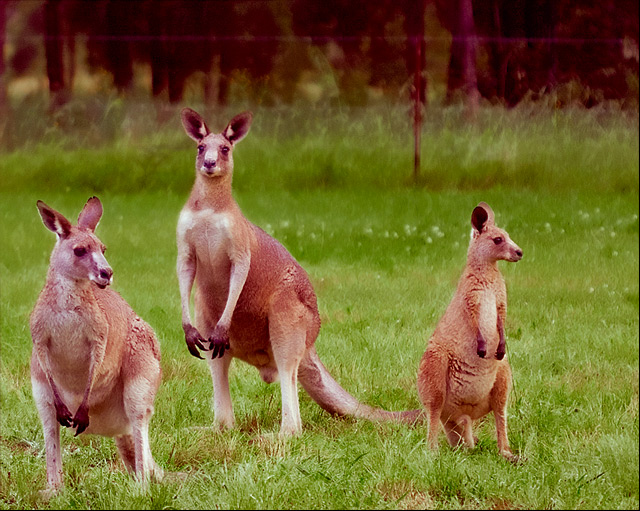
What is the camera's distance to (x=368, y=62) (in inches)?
625

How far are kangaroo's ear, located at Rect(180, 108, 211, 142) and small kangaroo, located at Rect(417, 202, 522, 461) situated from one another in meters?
1.34

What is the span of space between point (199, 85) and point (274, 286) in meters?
10.8

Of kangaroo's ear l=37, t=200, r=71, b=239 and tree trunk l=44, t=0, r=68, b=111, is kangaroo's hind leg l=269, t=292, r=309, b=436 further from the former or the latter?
tree trunk l=44, t=0, r=68, b=111

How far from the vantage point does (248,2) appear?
17.6m

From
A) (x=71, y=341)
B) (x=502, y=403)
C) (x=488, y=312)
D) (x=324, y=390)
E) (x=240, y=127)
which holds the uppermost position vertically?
(x=240, y=127)

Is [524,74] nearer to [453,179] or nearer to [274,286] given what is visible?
[453,179]

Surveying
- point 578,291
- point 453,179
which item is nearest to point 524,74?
point 453,179

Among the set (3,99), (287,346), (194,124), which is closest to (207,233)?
(194,124)

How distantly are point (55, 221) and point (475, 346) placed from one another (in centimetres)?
185

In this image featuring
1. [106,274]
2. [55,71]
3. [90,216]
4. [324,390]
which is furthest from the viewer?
[55,71]

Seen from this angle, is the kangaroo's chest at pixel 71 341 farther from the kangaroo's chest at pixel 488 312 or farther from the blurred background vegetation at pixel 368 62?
the blurred background vegetation at pixel 368 62

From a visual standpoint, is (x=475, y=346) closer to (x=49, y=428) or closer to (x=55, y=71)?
(x=49, y=428)

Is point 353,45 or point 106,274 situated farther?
point 353,45

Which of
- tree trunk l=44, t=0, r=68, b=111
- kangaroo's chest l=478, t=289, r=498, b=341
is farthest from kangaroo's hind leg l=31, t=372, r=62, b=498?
tree trunk l=44, t=0, r=68, b=111
